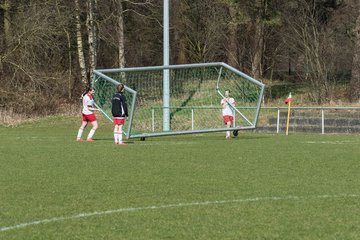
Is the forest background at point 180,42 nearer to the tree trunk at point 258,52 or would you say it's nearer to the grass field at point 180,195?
the tree trunk at point 258,52

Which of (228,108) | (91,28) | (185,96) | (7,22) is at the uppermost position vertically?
(7,22)

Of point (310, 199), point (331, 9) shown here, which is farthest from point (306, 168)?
point (331, 9)

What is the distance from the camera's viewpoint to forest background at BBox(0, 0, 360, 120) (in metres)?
36.8

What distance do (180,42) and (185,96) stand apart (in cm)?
2339

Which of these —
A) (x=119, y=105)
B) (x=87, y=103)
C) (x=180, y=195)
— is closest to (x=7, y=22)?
(x=87, y=103)

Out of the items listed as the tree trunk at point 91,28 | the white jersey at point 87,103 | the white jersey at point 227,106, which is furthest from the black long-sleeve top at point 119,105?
the tree trunk at point 91,28

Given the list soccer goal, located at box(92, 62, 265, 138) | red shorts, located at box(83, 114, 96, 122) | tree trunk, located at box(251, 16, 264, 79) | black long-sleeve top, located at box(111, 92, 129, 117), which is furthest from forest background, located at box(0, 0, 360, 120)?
black long-sleeve top, located at box(111, 92, 129, 117)

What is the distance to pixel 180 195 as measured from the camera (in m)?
9.16

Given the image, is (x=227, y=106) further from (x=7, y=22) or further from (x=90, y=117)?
(x=7, y=22)

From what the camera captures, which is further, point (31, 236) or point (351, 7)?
point (351, 7)

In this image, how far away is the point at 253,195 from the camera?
9.10 meters

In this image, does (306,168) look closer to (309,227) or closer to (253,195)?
(253,195)

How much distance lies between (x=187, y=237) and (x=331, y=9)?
38.4 metres

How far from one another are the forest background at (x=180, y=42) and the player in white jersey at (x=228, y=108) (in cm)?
949
